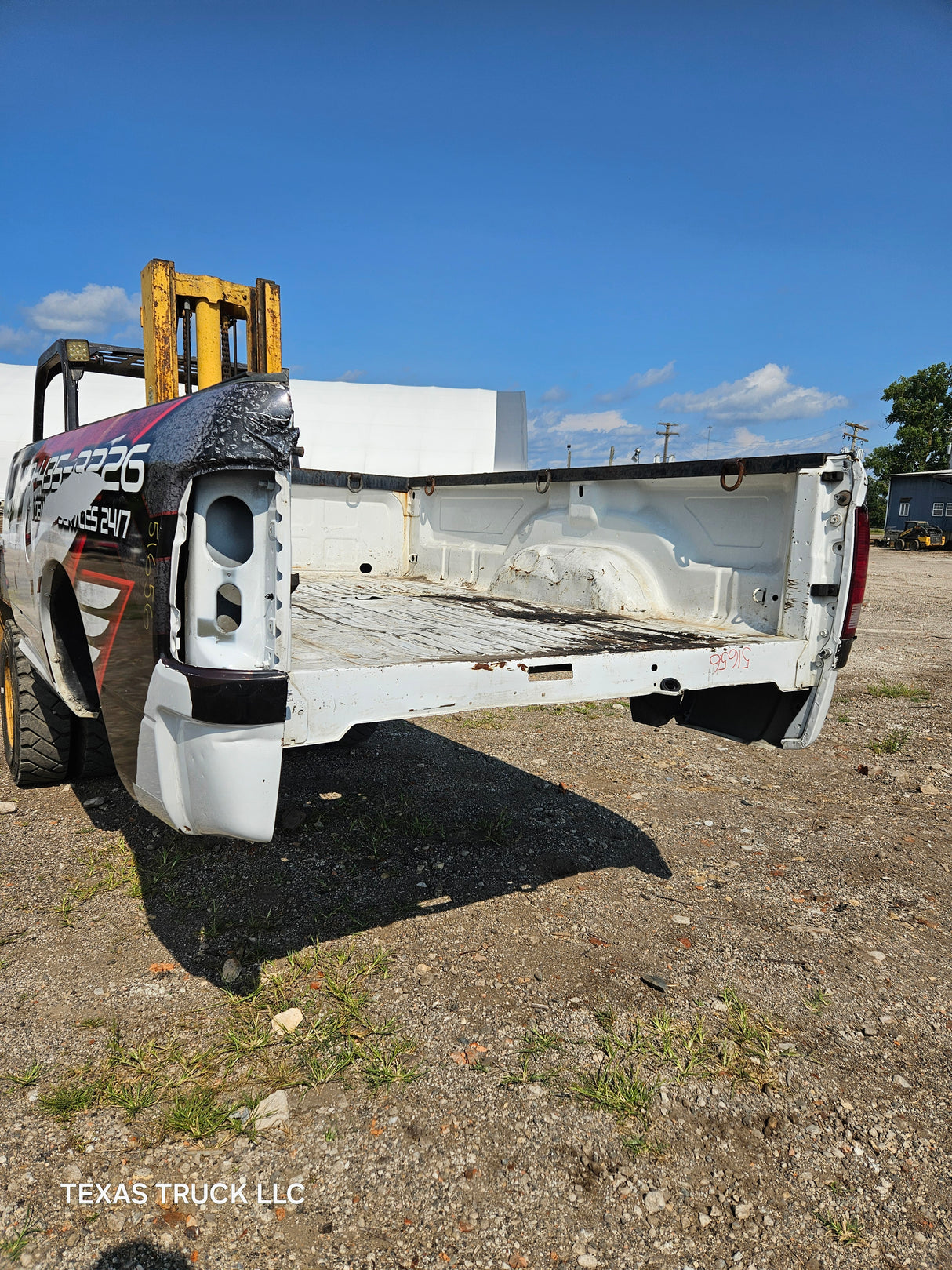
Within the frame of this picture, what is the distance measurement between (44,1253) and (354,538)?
4.30 metres

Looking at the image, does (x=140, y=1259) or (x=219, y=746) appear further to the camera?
(x=219, y=746)

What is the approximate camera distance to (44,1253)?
177 centimetres

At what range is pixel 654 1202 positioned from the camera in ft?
6.50

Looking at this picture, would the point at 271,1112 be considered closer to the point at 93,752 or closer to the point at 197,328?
the point at 93,752

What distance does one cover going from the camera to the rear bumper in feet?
6.58

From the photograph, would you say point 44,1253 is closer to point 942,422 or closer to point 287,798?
point 287,798

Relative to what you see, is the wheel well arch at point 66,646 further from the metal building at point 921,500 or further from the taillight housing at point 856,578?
the metal building at point 921,500

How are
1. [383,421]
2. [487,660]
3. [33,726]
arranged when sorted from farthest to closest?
[383,421] < [33,726] < [487,660]

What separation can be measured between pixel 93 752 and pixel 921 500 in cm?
3879

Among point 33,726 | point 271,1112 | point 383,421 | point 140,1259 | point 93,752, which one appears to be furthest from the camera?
point 383,421

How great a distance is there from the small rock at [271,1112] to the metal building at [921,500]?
37368mm


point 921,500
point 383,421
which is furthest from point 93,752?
point 921,500

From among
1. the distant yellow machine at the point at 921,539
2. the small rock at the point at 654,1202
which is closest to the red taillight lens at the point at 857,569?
the small rock at the point at 654,1202

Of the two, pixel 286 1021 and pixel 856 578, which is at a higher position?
pixel 856 578
